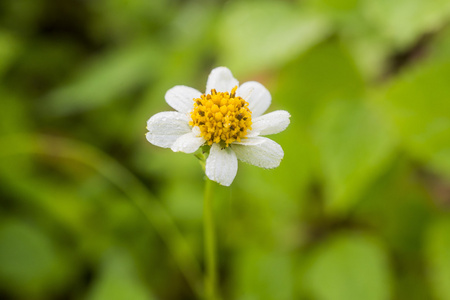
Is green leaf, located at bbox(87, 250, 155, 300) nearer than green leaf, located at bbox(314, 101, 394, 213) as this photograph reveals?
Yes

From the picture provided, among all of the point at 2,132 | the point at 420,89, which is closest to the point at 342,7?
the point at 420,89

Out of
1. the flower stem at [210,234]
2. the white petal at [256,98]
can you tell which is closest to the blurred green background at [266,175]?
the flower stem at [210,234]

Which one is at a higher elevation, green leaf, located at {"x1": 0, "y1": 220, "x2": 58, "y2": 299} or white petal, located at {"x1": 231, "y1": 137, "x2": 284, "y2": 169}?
green leaf, located at {"x1": 0, "y1": 220, "x2": 58, "y2": 299}

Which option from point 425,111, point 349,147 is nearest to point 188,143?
point 349,147

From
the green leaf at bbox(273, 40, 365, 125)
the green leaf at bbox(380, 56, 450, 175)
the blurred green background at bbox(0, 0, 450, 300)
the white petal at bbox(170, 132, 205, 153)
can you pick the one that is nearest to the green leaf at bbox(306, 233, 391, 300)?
the blurred green background at bbox(0, 0, 450, 300)

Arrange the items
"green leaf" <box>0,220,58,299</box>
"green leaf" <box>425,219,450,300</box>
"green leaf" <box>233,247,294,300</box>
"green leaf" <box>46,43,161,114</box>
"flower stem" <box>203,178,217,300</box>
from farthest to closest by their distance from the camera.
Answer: "green leaf" <box>46,43,161,114</box> < "green leaf" <box>0,220,58,299</box> < "green leaf" <box>233,247,294,300</box> < "green leaf" <box>425,219,450,300</box> < "flower stem" <box>203,178,217,300</box>

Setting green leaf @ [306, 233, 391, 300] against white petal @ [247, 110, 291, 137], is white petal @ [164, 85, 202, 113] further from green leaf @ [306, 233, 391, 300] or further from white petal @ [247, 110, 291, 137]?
green leaf @ [306, 233, 391, 300]
